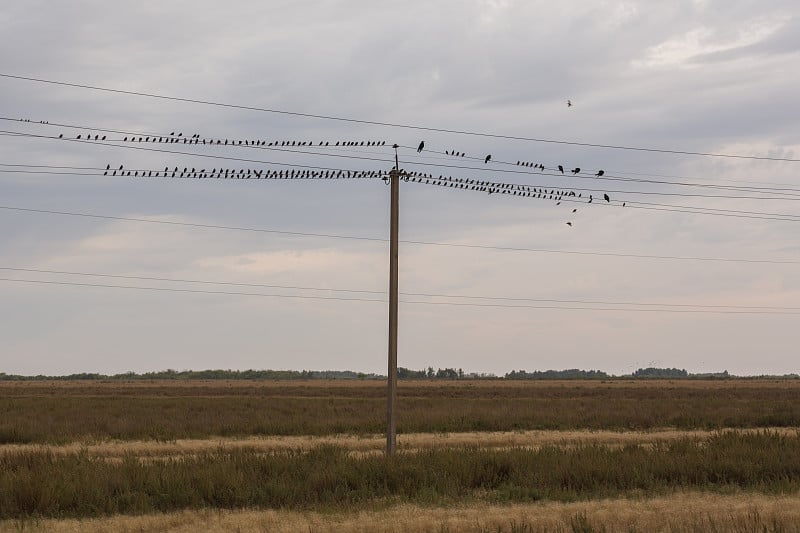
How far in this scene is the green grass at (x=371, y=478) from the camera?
709 inches

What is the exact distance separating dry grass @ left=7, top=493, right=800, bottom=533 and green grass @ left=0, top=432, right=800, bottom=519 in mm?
905

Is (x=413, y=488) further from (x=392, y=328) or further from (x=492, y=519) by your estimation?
(x=392, y=328)

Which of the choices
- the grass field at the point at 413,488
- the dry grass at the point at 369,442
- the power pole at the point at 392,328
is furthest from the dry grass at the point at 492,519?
the dry grass at the point at 369,442

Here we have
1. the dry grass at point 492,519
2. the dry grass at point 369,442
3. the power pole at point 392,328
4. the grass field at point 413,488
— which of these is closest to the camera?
the dry grass at point 492,519

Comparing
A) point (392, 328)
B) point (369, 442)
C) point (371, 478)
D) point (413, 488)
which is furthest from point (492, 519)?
point (369, 442)

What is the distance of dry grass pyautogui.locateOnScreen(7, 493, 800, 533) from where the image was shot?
15156mm

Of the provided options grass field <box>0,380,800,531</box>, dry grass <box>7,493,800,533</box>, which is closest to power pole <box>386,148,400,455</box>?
grass field <box>0,380,800,531</box>

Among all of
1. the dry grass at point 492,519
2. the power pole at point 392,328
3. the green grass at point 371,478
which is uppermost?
the power pole at point 392,328

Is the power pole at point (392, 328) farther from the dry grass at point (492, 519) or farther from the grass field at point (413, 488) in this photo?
the dry grass at point (492, 519)

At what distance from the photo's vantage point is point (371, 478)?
65.5 feet

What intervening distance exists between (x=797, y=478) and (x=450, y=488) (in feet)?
25.7

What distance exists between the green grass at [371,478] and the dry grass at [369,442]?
5521 mm

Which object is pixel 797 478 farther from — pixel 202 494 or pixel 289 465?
pixel 202 494

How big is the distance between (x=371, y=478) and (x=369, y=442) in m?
12.8
